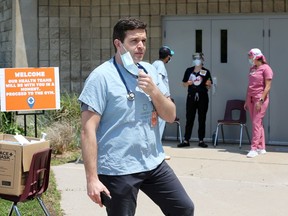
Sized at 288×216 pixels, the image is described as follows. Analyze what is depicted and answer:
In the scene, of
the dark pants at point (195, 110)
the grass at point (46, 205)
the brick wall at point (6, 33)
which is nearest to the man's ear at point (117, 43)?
the grass at point (46, 205)

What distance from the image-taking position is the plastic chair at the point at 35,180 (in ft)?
15.0

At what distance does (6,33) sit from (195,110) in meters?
4.26

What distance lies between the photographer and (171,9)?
1081cm

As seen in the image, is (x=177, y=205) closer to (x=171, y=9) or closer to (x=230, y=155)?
(x=230, y=155)

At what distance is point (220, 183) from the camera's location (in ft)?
24.1

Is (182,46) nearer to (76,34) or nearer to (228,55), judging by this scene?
(228,55)

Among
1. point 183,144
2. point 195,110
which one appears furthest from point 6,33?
point 183,144

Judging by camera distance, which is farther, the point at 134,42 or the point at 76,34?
the point at 76,34

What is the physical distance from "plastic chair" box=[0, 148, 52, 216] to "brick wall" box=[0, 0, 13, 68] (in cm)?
706

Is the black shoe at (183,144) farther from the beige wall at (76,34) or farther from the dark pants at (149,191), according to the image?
the dark pants at (149,191)

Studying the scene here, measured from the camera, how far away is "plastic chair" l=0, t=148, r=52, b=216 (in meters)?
4.56

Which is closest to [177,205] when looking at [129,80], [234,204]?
[129,80]

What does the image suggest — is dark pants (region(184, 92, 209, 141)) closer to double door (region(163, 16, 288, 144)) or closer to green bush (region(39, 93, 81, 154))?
double door (region(163, 16, 288, 144))

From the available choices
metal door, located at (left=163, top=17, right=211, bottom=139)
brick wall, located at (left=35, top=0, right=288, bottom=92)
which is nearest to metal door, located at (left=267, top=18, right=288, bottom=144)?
metal door, located at (left=163, top=17, right=211, bottom=139)
